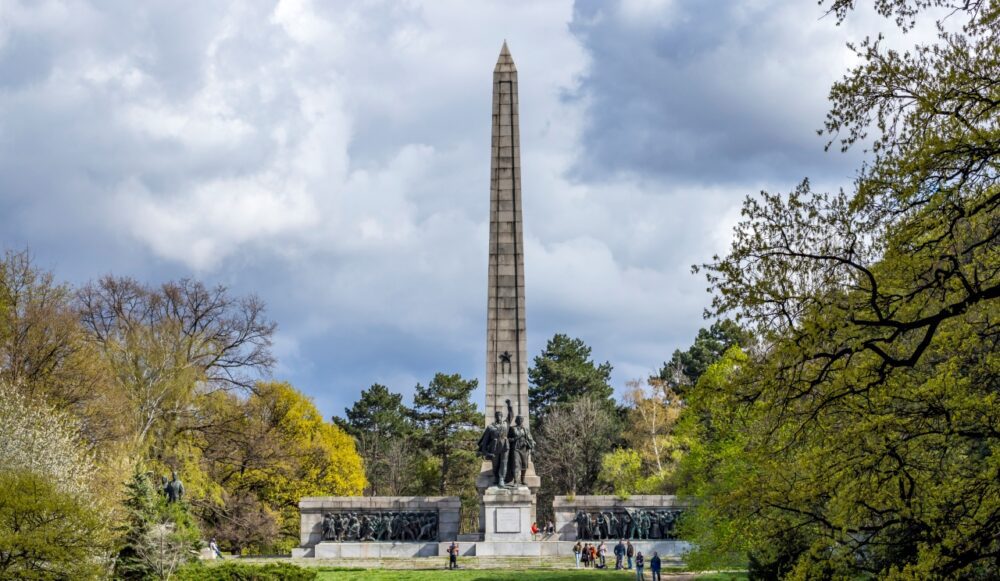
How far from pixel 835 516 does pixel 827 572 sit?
0.72m

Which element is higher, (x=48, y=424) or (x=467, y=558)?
(x=48, y=424)

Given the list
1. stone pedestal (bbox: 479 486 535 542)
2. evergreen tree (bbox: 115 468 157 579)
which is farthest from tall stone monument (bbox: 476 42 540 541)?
evergreen tree (bbox: 115 468 157 579)

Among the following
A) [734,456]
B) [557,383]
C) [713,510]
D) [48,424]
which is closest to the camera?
[713,510]

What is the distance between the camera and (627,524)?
1400 inches

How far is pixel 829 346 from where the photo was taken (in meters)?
11.4

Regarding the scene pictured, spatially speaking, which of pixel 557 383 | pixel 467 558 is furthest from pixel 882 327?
pixel 557 383

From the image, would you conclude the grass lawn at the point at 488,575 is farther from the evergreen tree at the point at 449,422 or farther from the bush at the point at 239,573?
the evergreen tree at the point at 449,422

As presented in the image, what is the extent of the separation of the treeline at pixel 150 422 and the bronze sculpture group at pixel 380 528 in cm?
633

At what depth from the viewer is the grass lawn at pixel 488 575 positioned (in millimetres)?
28078

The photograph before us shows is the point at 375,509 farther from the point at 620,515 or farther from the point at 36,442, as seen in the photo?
the point at 36,442

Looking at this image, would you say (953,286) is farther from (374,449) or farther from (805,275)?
(374,449)

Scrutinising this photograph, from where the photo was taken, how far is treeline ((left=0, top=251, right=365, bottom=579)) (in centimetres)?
2664

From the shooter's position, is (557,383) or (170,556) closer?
(170,556)

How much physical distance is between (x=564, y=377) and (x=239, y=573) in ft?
159
